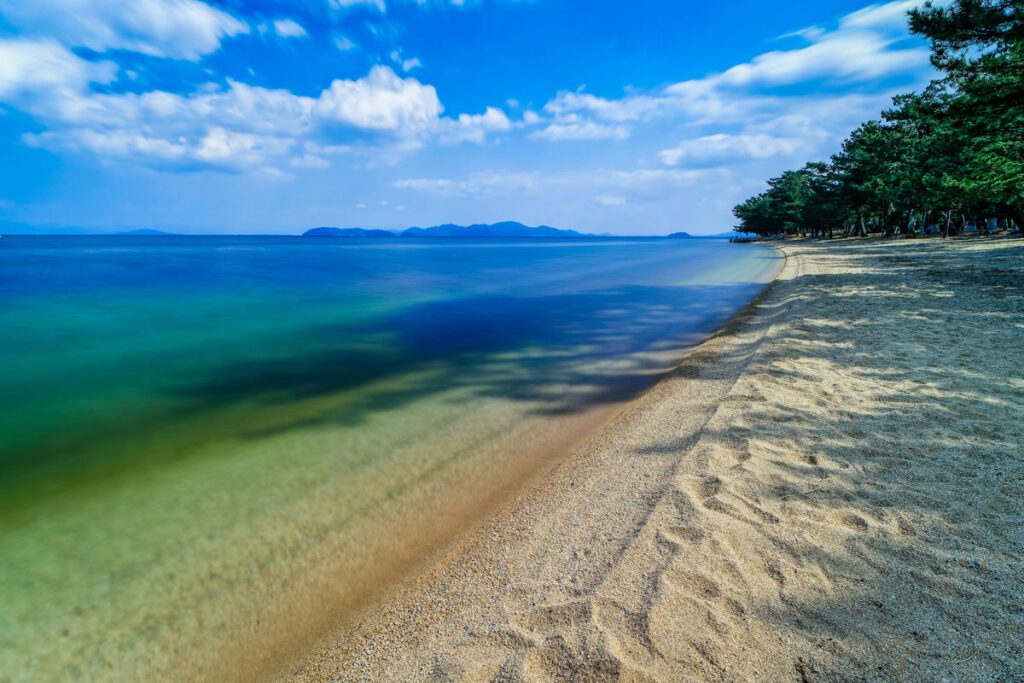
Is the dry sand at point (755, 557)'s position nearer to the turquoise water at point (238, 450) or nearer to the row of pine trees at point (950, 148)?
the turquoise water at point (238, 450)

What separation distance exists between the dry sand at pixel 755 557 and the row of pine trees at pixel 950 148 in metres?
12.5

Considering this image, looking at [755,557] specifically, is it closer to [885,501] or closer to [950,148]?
[885,501]

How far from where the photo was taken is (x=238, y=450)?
6.90m

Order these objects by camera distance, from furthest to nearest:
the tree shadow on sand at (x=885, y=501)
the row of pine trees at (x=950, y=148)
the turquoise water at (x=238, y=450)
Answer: the row of pine trees at (x=950, y=148)
the turquoise water at (x=238, y=450)
the tree shadow on sand at (x=885, y=501)

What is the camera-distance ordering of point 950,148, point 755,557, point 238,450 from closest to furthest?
point 755,557
point 238,450
point 950,148

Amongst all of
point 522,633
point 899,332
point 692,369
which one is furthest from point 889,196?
point 522,633

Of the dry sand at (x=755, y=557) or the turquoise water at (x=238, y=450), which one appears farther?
the turquoise water at (x=238, y=450)

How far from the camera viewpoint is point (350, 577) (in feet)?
14.1

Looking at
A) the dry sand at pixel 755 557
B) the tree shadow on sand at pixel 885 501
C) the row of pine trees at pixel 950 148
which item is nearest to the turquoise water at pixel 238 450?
the dry sand at pixel 755 557

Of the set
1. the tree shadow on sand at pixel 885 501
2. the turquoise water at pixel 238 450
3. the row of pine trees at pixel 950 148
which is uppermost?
the row of pine trees at pixel 950 148

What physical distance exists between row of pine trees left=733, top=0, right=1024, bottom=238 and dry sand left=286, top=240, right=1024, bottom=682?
41.1 feet

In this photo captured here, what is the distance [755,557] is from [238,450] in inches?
280

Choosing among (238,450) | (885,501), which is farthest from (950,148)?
(238,450)

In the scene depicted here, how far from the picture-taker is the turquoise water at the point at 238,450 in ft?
13.1
